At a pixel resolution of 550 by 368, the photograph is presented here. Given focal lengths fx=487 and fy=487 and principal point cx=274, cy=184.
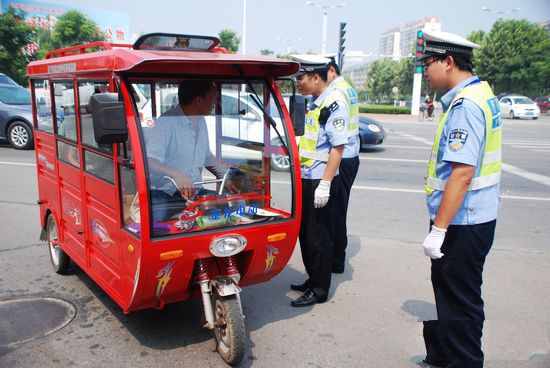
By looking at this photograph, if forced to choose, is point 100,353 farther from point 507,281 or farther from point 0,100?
point 0,100

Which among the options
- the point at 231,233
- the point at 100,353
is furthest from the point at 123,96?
the point at 100,353

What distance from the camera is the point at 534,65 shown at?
4194 cm

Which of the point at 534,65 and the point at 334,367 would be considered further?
the point at 534,65

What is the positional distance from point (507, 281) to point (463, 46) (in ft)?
9.17

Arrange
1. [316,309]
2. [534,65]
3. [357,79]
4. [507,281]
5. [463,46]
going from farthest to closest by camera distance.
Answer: [357,79], [534,65], [507,281], [316,309], [463,46]

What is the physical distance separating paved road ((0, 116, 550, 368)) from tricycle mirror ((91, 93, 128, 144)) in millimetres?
1524

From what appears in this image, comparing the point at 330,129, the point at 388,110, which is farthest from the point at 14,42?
the point at 388,110

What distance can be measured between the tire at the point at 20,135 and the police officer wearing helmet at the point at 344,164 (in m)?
10.2

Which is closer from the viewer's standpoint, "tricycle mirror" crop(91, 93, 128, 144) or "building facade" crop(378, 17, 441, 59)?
"tricycle mirror" crop(91, 93, 128, 144)

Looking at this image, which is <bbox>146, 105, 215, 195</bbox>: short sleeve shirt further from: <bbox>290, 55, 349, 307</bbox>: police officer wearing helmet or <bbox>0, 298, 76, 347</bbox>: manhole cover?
<bbox>0, 298, 76, 347</bbox>: manhole cover

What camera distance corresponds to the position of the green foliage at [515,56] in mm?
42562

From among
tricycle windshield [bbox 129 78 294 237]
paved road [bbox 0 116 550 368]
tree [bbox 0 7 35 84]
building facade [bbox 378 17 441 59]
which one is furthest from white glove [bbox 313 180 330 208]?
building facade [bbox 378 17 441 59]

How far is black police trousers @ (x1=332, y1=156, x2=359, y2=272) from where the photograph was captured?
472cm

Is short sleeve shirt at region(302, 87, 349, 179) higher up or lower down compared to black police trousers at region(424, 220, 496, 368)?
higher up
